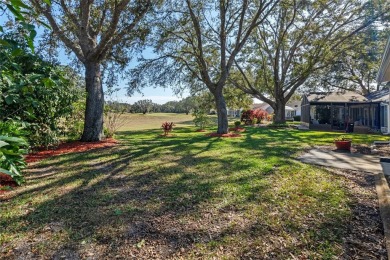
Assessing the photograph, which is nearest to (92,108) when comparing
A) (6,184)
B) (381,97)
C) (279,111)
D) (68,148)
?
(68,148)

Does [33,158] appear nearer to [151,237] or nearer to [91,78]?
[91,78]

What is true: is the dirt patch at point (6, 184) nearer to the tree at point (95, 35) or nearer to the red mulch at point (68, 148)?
the red mulch at point (68, 148)

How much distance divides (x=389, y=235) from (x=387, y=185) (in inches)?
98.9

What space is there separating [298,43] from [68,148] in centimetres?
2126

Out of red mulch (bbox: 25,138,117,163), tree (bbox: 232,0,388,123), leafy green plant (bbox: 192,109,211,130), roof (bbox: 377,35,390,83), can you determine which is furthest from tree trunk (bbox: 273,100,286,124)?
red mulch (bbox: 25,138,117,163)

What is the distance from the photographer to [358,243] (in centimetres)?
307

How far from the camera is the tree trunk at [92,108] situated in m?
10.8

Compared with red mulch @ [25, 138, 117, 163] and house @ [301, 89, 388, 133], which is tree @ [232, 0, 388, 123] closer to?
house @ [301, 89, 388, 133]

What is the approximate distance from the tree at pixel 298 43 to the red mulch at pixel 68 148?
12.8 metres

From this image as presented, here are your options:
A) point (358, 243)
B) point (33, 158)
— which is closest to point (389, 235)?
point (358, 243)

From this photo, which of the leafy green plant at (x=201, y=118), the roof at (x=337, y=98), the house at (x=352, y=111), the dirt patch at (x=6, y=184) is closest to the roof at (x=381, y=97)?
the house at (x=352, y=111)

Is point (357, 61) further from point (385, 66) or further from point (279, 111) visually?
point (385, 66)

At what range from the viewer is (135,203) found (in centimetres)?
425

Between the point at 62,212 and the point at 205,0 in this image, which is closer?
the point at 62,212
